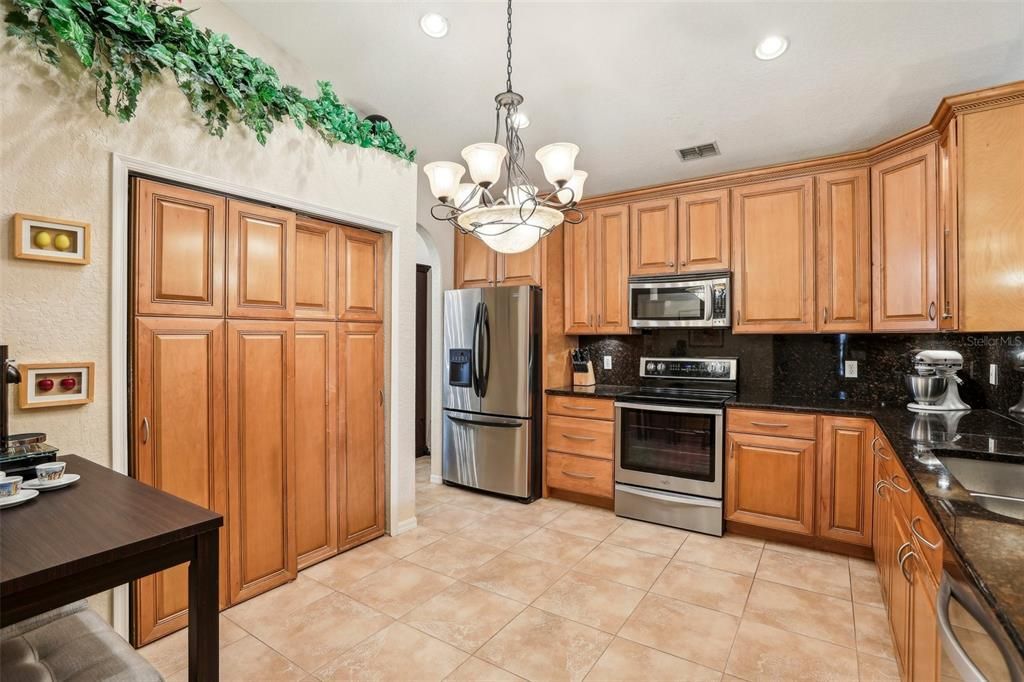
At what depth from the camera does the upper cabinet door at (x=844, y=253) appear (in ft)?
10.1

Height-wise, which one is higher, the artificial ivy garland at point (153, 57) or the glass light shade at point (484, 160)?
the artificial ivy garland at point (153, 57)

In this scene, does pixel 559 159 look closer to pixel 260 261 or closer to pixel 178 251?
pixel 260 261

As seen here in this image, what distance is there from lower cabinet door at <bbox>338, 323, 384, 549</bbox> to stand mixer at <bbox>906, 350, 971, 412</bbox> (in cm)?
316

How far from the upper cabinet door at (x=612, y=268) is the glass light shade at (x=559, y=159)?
196 centimetres

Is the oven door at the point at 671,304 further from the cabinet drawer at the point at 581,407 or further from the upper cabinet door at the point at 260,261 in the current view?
the upper cabinet door at the point at 260,261

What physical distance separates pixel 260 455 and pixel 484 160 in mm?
1781

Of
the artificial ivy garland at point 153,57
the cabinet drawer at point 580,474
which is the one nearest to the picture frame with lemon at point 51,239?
the artificial ivy garland at point 153,57

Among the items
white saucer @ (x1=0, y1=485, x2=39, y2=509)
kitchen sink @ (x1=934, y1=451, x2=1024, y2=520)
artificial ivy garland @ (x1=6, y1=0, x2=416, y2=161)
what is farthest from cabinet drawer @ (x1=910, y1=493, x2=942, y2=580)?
artificial ivy garland @ (x1=6, y1=0, x2=416, y2=161)

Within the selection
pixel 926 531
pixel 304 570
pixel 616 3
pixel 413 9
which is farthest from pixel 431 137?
pixel 926 531

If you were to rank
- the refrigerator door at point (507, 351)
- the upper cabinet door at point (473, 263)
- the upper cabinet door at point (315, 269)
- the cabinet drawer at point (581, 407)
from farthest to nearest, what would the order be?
the upper cabinet door at point (473, 263)
the refrigerator door at point (507, 351)
the cabinet drawer at point (581, 407)
the upper cabinet door at point (315, 269)

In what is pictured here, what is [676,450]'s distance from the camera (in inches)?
134

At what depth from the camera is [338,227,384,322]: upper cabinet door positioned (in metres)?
2.91

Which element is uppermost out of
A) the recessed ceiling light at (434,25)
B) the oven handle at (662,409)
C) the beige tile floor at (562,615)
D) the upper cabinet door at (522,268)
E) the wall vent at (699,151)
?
the recessed ceiling light at (434,25)

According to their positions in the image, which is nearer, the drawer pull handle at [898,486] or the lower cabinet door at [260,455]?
the drawer pull handle at [898,486]
